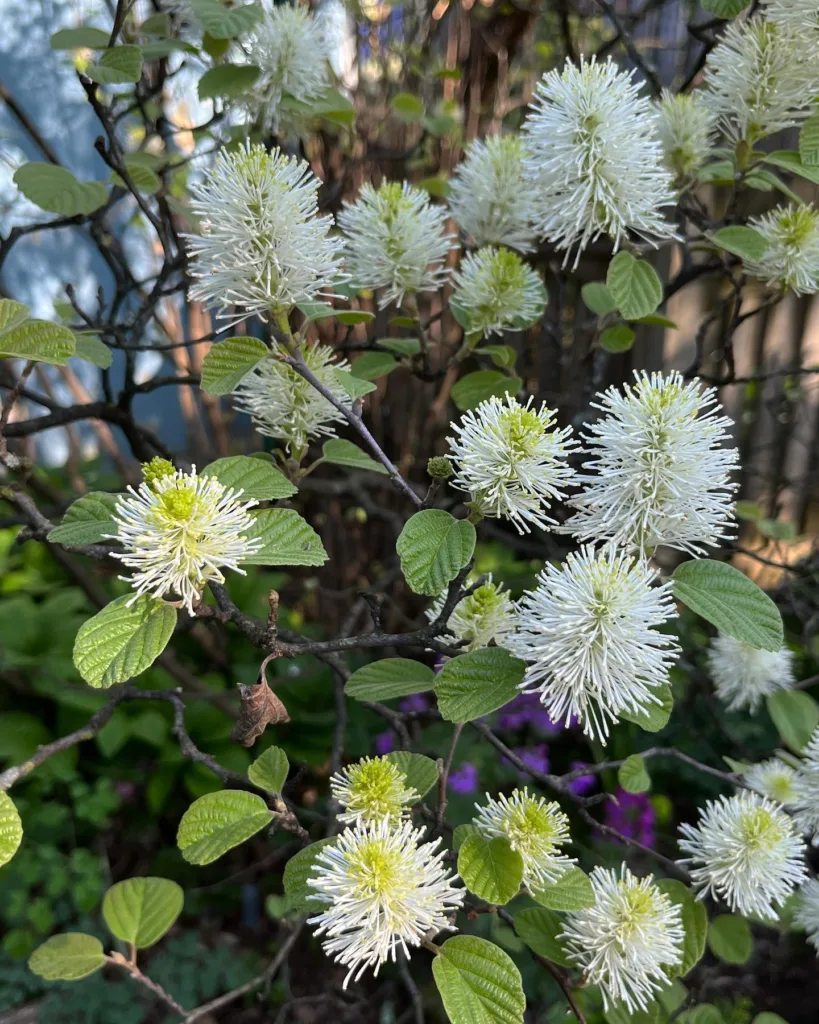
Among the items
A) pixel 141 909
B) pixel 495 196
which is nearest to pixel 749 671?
pixel 495 196

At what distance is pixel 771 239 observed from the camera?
0.79 metres

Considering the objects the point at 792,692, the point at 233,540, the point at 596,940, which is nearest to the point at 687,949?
the point at 596,940

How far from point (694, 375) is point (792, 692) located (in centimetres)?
45

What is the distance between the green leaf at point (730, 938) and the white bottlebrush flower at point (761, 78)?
0.87m

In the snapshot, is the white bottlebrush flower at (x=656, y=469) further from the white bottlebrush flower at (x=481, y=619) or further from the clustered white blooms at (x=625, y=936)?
the clustered white blooms at (x=625, y=936)

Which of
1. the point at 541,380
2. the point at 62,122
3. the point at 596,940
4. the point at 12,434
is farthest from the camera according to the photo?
the point at 62,122

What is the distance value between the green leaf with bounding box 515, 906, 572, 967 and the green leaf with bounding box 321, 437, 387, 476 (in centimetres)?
42

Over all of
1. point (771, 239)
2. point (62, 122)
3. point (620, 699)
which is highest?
point (62, 122)

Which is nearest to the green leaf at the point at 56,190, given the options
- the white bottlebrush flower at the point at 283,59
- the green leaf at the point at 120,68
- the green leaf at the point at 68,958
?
the green leaf at the point at 120,68

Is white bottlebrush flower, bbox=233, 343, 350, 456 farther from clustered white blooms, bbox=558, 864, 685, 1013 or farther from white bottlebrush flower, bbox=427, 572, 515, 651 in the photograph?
clustered white blooms, bbox=558, 864, 685, 1013

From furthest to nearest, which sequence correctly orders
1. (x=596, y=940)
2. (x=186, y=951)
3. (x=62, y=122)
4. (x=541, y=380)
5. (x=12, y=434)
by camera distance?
(x=62, y=122) → (x=541, y=380) → (x=186, y=951) → (x=12, y=434) → (x=596, y=940)

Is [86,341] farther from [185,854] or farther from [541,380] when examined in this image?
[541,380]

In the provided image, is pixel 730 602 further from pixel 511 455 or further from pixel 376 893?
pixel 376 893

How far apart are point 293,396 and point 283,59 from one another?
0.47 m
